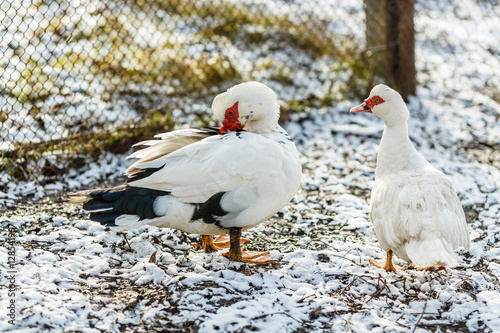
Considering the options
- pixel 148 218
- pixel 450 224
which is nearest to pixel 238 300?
pixel 148 218

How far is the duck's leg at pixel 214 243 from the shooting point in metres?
3.73

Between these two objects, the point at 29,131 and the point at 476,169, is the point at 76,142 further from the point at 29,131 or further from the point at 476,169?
the point at 476,169

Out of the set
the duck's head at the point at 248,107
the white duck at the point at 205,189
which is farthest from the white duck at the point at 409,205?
the duck's head at the point at 248,107

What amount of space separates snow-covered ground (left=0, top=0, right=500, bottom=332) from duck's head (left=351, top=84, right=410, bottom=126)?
2.94ft

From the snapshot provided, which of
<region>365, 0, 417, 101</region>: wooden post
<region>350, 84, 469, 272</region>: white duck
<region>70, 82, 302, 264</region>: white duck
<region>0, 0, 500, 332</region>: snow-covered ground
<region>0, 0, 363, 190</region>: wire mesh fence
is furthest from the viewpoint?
<region>365, 0, 417, 101</region>: wooden post

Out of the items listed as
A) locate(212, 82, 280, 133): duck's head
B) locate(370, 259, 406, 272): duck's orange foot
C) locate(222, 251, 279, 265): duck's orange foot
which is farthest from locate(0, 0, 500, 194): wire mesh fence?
locate(370, 259, 406, 272): duck's orange foot

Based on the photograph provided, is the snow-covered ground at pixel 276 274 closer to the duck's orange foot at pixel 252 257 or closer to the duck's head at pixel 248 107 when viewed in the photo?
the duck's orange foot at pixel 252 257

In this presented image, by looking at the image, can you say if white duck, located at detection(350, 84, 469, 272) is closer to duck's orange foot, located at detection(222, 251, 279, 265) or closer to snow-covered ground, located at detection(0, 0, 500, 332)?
snow-covered ground, located at detection(0, 0, 500, 332)

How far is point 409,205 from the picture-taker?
129 inches

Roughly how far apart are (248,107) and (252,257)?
102cm

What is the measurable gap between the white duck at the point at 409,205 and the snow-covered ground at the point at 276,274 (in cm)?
26

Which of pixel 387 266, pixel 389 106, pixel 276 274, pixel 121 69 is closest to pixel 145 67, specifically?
pixel 121 69

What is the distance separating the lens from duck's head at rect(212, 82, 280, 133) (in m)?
3.66

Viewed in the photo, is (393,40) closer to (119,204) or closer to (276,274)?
(276,274)
